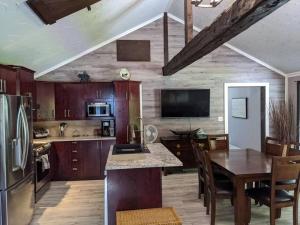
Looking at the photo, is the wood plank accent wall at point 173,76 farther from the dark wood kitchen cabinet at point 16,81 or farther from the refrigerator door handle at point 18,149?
the refrigerator door handle at point 18,149

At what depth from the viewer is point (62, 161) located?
18.2 feet

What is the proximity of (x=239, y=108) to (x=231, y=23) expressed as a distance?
6.67 m

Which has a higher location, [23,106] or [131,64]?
[131,64]

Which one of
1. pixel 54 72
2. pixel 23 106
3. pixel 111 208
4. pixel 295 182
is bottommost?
pixel 111 208

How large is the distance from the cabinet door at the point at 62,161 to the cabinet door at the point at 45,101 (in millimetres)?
713

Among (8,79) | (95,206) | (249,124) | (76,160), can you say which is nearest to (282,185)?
(95,206)

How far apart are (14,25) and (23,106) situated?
985 mm

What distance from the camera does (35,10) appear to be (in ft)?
9.96

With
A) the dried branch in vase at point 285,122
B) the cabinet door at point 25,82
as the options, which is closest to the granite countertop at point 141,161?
the cabinet door at point 25,82

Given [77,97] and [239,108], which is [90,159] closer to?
[77,97]

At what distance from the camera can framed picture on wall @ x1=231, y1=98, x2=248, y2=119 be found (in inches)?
322

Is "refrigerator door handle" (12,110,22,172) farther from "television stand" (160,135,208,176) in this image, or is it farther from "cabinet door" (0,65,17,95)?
"television stand" (160,135,208,176)

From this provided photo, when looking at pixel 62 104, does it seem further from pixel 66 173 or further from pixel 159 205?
pixel 159 205

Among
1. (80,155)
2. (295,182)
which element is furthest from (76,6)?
(295,182)
